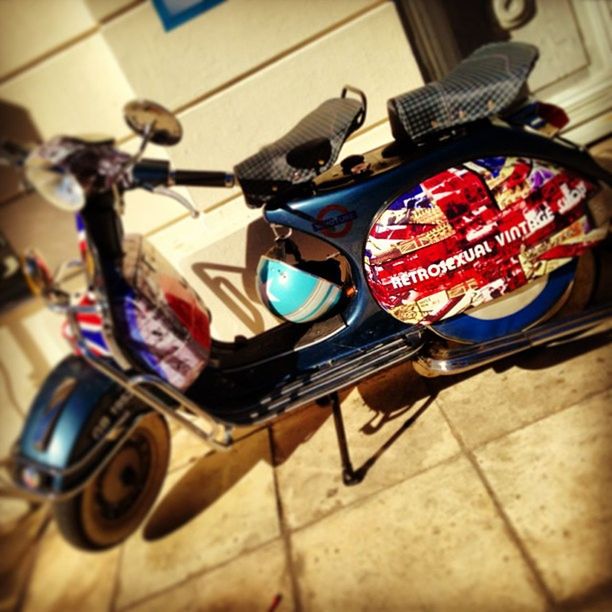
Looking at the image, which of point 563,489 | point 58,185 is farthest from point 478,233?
point 58,185

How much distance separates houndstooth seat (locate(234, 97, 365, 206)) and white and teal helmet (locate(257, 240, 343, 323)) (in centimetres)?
30

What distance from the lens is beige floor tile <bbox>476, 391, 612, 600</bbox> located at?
3.65 ft

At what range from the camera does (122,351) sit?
4.65 ft

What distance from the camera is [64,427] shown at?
55.7 inches

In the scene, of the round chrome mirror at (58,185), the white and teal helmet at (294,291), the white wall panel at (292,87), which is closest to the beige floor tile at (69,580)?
the white and teal helmet at (294,291)

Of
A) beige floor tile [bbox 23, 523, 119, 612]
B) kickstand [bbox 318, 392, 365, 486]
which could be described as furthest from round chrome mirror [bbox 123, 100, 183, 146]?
beige floor tile [bbox 23, 523, 119, 612]

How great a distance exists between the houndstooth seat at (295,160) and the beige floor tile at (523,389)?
1187mm

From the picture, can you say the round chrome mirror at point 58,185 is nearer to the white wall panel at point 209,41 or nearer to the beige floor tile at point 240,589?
the white wall panel at point 209,41

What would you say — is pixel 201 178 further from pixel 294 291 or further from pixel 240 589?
pixel 240 589

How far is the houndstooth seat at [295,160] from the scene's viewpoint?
4.75 ft

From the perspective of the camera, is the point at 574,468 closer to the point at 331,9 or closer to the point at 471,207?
the point at 471,207

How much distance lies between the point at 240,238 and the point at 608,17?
9.71 feet

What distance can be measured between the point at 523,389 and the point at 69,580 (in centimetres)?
222

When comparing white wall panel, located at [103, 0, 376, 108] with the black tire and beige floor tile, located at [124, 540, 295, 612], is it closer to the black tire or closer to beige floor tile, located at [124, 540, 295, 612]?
the black tire
